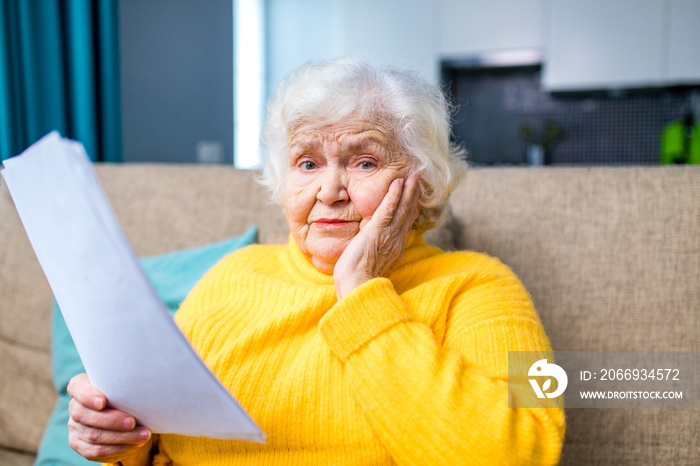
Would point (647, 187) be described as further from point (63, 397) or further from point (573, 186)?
point (63, 397)

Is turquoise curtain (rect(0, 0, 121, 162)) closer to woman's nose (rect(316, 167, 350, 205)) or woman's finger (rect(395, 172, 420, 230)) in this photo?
woman's nose (rect(316, 167, 350, 205))

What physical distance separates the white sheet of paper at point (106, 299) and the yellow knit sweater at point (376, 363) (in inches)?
10.8

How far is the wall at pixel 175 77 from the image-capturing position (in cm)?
285

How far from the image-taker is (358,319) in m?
0.87

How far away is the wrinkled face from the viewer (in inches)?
39.7

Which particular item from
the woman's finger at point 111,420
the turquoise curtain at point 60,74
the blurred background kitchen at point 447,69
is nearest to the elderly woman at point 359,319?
the woman's finger at point 111,420

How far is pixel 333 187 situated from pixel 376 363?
0.33 meters

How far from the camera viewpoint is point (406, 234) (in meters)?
1.04

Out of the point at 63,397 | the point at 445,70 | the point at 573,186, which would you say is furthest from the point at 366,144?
the point at 445,70

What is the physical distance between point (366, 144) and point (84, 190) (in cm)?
58

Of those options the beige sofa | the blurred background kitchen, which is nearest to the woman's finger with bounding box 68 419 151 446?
the beige sofa
